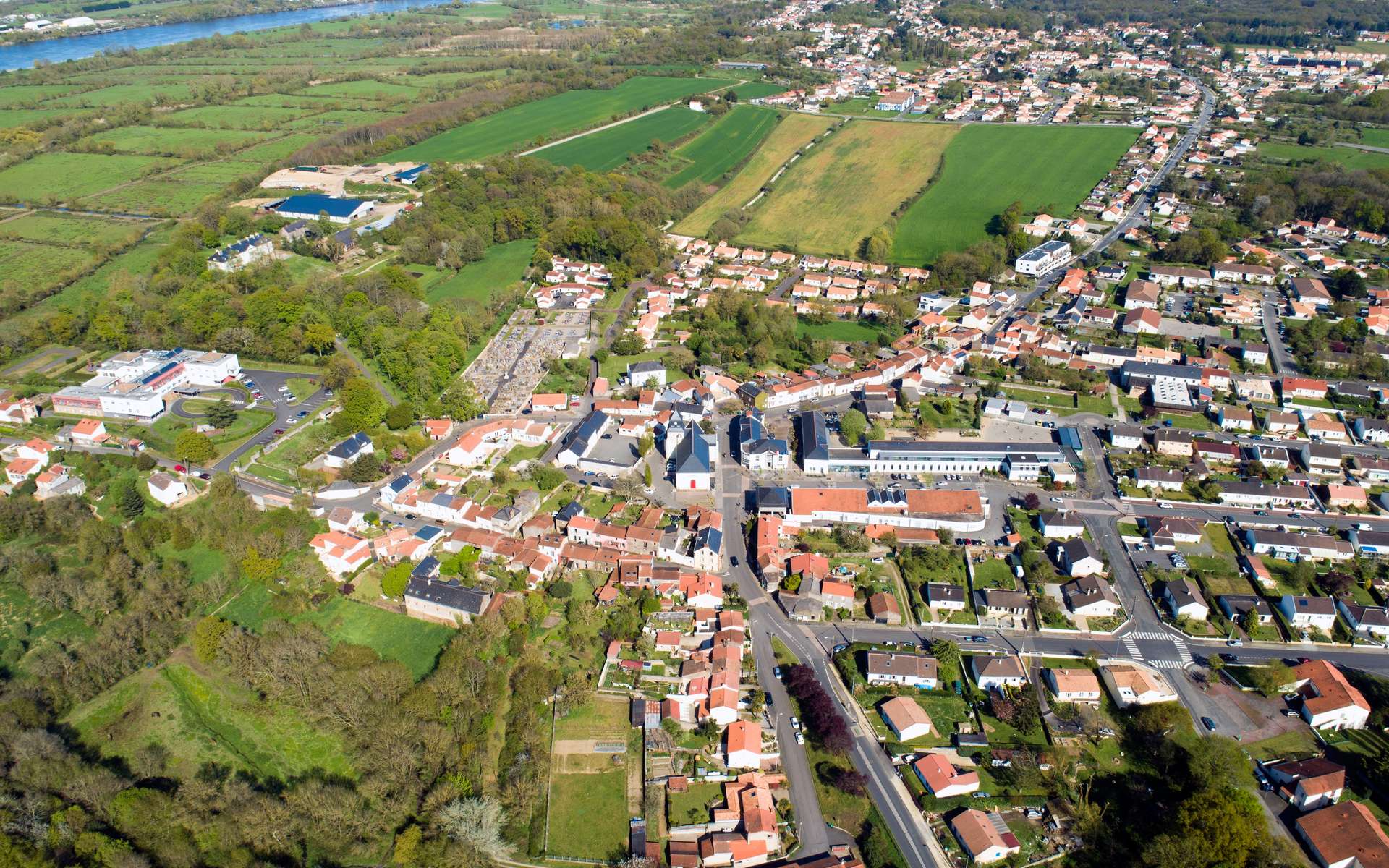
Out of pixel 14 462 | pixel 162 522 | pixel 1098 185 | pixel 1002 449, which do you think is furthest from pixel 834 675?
pixel 1098 185

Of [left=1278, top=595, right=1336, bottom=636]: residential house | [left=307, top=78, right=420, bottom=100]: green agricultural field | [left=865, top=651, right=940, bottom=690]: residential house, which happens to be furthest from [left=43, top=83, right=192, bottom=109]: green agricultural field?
[left=1278, top=595, right=1336, bottom=636]: residential house

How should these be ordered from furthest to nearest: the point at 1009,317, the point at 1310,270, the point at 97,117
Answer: the point at 97,117
the point at 1310,270
the point at 1009,317

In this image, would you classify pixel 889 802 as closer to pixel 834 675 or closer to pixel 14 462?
pixel 834 675

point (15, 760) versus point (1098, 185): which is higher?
point (1098, 185)

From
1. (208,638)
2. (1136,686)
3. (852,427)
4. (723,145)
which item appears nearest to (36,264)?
(208,638)

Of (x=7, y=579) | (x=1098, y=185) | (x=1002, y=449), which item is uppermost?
(x=1098, y=185)

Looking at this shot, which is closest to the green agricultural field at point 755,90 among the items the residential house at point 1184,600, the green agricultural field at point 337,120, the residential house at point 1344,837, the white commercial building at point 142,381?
the green agricultural field at point 337,120

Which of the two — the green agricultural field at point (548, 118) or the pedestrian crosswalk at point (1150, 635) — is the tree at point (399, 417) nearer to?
the pedestrian crosswalk at point (1150, 635)
